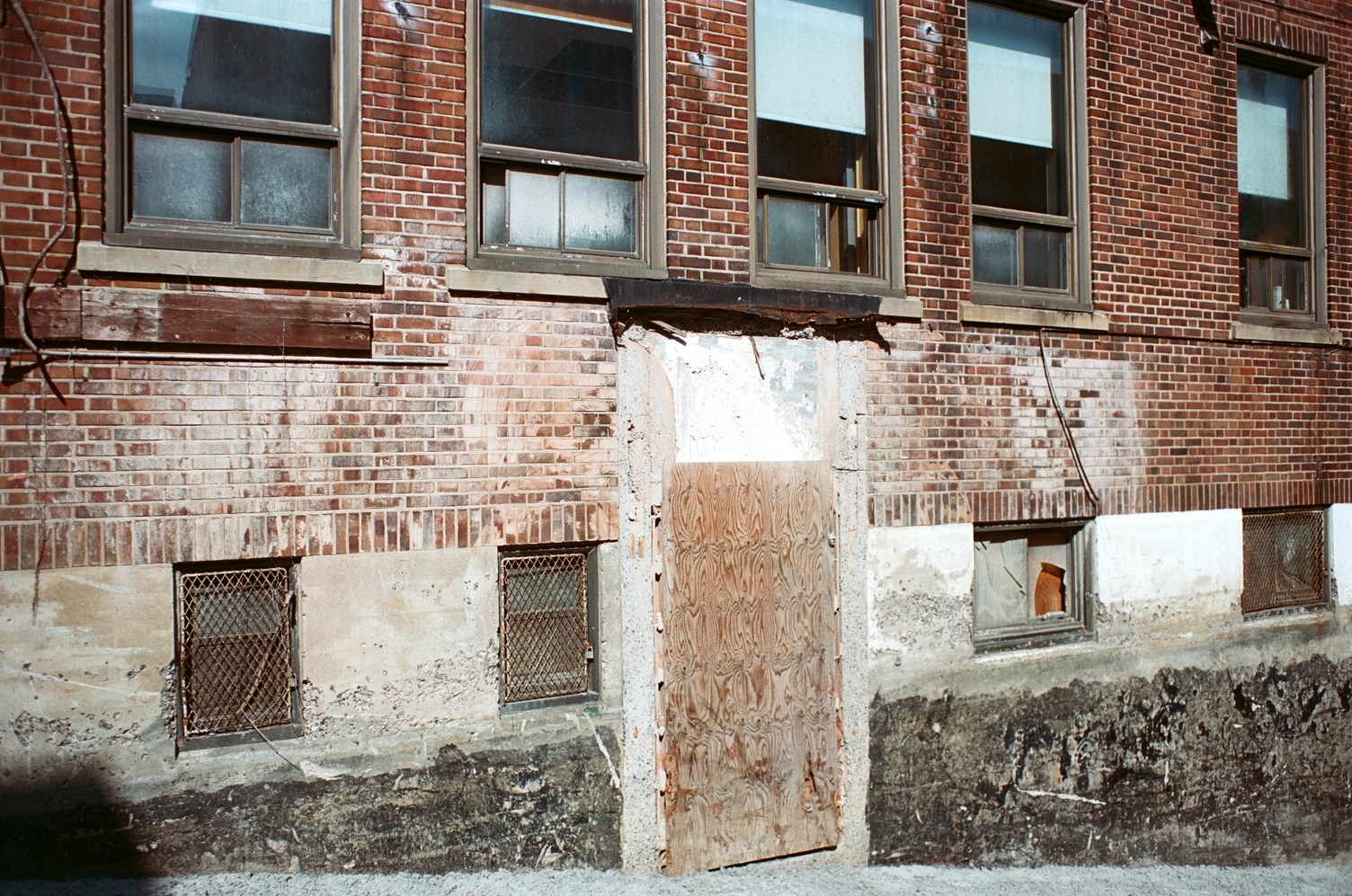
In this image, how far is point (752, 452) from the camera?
19.5 feet

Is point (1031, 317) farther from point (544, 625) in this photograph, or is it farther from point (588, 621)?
point (544, 625)

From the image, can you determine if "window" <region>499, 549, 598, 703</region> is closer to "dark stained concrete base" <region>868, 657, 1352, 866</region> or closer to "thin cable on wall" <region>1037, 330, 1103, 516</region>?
"dark stained concrete base" <region>868, 657, 1352, 866</region>

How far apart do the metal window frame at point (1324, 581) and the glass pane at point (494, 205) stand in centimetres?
602

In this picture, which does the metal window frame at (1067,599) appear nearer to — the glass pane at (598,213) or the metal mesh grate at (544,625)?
the metal mesh grate at (544,625)

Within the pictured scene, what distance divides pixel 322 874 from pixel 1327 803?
7568 millimetres

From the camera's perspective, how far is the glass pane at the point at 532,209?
5594 millimetres

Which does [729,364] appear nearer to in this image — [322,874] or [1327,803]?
[322,874]

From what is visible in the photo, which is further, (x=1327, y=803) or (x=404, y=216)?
(x=1327, y=803)

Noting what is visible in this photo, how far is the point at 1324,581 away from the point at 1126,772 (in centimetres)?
263

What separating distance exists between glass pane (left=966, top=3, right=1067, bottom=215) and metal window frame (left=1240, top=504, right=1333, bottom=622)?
9.79 ft

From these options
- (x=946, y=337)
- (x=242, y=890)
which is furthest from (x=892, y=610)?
(x=242, y=890)

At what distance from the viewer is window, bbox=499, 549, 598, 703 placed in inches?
216

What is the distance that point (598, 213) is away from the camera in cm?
578

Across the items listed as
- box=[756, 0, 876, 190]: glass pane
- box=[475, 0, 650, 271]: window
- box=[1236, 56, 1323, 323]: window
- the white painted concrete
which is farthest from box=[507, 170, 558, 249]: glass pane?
the white painted concrete
